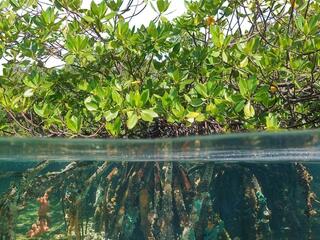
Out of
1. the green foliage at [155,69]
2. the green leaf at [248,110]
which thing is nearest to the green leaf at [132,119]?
the green foliage at [155,69]

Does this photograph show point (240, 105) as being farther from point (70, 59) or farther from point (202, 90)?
point (70, 59)

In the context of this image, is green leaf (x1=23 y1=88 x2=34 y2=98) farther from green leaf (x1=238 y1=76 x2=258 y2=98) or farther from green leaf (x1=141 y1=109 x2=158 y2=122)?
green leaf (x1=238 y1=76 x2=258 y2=98)

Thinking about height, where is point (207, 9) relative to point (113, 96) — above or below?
above

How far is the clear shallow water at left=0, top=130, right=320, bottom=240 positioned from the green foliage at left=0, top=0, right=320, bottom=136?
0.16m

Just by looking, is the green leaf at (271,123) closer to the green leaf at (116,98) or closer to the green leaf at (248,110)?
the green leaf at (248,110)

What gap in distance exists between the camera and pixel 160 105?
3.48m

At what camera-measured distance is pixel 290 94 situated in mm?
3793

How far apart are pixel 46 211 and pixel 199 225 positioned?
83cm

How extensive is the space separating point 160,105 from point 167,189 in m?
0.48

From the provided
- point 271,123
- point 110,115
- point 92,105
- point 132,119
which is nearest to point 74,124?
point 92,105

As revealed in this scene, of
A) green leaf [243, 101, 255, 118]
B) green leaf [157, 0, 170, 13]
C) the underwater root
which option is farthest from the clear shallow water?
green leaf [157, 0, 170, 13]

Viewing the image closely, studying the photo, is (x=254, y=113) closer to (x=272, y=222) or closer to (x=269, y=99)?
(x=269, y=99)

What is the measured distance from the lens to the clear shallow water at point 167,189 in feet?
10.2

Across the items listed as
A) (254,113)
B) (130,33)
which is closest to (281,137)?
(254,113)
